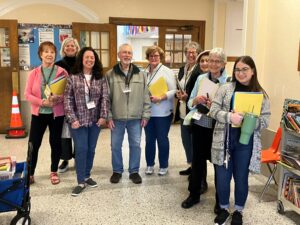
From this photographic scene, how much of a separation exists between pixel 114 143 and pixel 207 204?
1.08 meters

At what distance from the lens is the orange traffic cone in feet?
16.8

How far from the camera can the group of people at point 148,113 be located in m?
2.33

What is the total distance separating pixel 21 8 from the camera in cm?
526

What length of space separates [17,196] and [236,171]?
158 centimetres

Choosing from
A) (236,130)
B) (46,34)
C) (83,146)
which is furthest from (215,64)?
(46,34)

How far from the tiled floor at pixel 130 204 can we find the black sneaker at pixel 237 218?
0.42 feet

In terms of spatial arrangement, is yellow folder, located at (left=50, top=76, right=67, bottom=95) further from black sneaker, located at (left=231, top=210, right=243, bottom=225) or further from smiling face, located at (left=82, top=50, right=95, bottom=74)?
black sneaker, located at (left=231, top=210, right=243, bottom=225)

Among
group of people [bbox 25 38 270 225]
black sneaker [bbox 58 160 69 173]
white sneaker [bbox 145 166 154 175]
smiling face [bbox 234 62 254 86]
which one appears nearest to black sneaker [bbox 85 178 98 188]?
group of people [bbox 25 38 270 225]

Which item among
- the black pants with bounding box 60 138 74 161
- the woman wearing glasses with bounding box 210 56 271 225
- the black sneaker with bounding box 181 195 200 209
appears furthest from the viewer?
the black pants with bounding box 60 138 74 161

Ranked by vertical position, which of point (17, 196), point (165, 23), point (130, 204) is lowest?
point (130, 204)

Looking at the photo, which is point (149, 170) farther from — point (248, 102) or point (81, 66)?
point (248, 102)

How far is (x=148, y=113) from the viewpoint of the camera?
3.20 meters

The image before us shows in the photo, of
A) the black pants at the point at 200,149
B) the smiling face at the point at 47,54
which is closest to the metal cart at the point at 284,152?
the black pants at the point at 200,149

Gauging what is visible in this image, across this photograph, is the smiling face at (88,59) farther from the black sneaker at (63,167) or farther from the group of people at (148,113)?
the black sneaker at (63,167)
